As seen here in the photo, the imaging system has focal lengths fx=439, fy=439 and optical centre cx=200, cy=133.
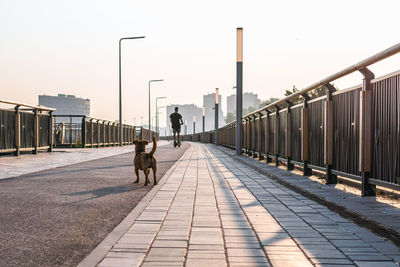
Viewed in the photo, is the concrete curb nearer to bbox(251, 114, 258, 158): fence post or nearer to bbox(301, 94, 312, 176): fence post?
bbox(301, 94, 312, 176): fence post

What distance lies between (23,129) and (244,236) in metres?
12.7

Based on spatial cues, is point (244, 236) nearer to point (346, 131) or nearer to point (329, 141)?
point (346, 131)

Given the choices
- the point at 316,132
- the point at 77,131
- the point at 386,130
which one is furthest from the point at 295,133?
the point at 77,131

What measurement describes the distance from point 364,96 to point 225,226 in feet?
8.98

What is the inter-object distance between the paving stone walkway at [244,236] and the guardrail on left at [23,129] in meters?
8.99

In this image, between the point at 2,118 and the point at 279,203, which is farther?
the point at 2,118

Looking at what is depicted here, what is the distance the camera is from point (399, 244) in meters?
3.60

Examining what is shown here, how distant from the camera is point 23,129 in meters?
14.9

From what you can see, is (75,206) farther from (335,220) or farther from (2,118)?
(2,118)

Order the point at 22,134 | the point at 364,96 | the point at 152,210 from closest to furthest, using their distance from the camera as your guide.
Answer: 1. the point at 152,210
2. the point at 364,96
3. the point at 22,134

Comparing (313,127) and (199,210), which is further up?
(313,127)

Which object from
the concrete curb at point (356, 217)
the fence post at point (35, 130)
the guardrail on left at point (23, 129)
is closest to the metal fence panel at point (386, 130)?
the concrete curb at point (356, 217)

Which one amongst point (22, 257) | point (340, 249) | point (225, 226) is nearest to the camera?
point (22, 257)

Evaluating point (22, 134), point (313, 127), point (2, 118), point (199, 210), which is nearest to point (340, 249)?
point (199, 210)
